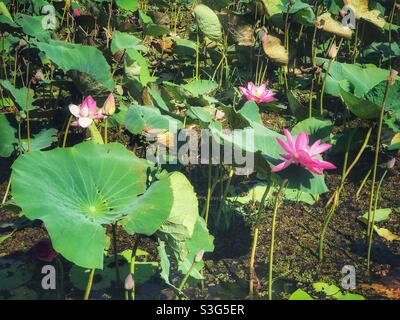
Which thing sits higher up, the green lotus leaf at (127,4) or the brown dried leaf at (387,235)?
the green lotus leaf at (127,4)

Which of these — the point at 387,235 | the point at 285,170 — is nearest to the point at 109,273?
the point at 285,170

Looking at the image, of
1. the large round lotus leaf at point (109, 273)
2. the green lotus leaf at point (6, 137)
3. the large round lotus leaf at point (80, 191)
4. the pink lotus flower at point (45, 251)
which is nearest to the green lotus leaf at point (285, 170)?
the large round lotus leaf at point (80, 191)

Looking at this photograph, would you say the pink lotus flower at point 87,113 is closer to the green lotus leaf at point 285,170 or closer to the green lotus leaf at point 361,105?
the green lotus leaf at point 285,170

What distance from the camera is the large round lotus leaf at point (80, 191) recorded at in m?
1.33

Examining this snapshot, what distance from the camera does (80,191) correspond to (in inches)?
61.1

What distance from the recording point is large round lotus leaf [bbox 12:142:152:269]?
1.33 meters

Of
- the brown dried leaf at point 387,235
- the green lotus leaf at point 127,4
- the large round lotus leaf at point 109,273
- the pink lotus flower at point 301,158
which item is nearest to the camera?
the pink lotus flower at point 301,158

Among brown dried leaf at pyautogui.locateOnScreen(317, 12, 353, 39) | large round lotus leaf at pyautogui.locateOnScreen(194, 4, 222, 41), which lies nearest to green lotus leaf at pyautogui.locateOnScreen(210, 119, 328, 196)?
large round lotus leaf at pyautogui.locateOnScreen(194, 4, 222, 41)

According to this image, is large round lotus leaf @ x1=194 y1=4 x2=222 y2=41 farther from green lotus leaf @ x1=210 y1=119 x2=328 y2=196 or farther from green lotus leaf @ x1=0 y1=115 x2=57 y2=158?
green lotus leaf @ x1=210 y1=119 x2=328 y2=196

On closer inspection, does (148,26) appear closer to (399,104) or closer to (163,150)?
(163,150)

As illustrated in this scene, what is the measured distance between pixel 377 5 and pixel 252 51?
4.37 ft

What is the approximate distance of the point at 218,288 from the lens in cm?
195
